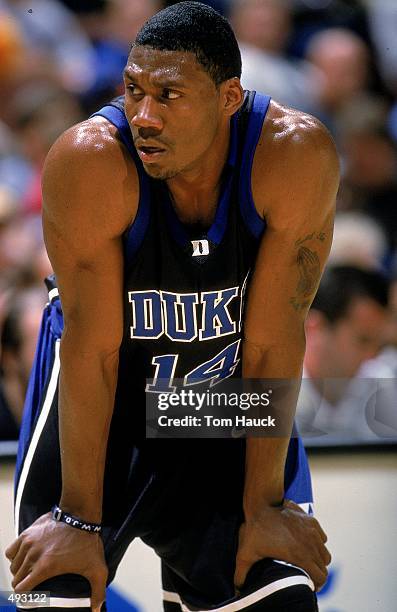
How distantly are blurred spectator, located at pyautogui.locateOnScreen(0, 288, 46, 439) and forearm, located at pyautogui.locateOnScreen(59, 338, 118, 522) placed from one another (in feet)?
2.70

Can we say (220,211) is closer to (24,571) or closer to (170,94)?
(170,94)

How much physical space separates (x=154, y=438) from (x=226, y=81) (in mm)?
556

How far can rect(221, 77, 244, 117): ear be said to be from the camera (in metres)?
1.39

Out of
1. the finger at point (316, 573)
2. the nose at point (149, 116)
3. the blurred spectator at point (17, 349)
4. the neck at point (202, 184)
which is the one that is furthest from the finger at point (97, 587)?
the blurred spectator at point (17, 349)

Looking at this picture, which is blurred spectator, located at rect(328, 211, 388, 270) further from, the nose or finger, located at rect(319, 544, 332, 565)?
the nose

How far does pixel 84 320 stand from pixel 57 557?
12.7 inches

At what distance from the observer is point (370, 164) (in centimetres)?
261

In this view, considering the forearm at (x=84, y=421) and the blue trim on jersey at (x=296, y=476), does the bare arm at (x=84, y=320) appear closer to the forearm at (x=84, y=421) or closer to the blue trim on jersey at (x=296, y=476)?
the forearm at (x=84, y=421)

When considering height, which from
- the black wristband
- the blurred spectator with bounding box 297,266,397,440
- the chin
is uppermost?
the chin

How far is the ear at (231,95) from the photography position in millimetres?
1388

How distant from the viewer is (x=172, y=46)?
4.36 ft

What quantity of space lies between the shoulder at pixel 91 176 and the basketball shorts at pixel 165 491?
0.31 meters

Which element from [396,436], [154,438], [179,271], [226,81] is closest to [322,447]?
[396,436]

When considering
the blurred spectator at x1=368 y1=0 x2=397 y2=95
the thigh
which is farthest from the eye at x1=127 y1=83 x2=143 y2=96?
the blurred spectator at x1=368 y1=0 x2=397 y2=95
